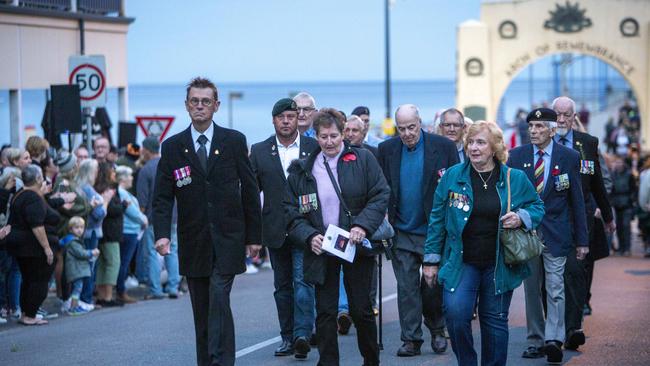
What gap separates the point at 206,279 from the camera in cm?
966

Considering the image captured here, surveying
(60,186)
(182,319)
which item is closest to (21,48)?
(60,186)

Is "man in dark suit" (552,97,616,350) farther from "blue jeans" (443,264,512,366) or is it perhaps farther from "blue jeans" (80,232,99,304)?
"blue jeans" (80,232,99,304)

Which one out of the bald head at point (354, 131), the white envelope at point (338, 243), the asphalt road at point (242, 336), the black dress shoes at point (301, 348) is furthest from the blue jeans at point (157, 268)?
the white envelope at point (338, 243)

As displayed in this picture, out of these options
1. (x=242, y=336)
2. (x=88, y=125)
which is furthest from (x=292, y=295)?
(x=88, y=125)

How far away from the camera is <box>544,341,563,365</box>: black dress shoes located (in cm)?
1063

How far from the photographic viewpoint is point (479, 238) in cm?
901

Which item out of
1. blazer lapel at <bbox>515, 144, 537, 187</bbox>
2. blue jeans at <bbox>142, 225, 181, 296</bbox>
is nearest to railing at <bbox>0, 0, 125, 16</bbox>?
blue jeans at <bbox>142, 225, 181, 296</bbox>

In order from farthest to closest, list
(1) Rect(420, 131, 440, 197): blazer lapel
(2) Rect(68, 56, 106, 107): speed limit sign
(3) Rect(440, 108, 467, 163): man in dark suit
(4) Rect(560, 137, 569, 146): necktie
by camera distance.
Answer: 1. (2) Rect(68, 56, 106, 107): speed limit sign
2. (3) Rect(440, 108, 467, 163): man in dark suit
3. (4) Rect(560, 137, 569, 146): necktie
4. (1) Rect(420, 131, 440, 197): blazer lapel

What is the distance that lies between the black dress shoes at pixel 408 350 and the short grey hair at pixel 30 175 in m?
5.12

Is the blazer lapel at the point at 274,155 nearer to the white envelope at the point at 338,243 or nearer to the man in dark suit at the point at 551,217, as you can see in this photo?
the man in dark suit at the point at 551,217

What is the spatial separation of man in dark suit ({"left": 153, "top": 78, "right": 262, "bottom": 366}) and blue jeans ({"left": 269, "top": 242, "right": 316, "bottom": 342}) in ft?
5.92

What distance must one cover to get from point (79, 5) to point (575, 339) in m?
20.1

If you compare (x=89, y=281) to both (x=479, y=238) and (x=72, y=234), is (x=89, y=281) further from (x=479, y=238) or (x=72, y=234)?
(x=479, y=238)

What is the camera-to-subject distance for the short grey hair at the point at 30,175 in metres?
14.1
